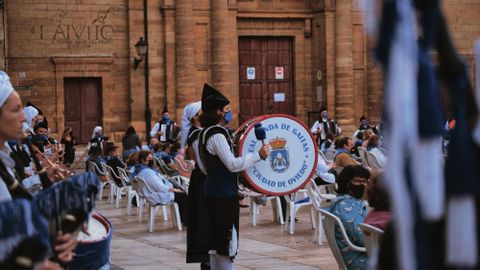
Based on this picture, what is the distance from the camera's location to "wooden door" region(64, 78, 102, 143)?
3306cm

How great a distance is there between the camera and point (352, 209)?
319 inches

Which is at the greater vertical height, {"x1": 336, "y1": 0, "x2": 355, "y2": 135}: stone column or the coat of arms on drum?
{"x1": 336, "y1": 0, "x2": 355, "y2": 135}: stone column

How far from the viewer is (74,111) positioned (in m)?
33.1

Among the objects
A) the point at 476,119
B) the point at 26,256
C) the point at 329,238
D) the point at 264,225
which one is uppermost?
the point at 476,119

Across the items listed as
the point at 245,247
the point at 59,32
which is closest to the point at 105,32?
the point at 59,32

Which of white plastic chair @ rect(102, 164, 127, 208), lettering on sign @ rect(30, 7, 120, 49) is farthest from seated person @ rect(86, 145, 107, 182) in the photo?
lettering on sign @ rect(30, 7, 120, 49)

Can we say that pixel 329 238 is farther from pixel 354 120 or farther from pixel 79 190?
pixel 354 120

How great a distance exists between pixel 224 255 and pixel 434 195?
265 inches

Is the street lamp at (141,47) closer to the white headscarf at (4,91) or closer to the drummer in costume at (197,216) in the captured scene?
the drummer in costume at (197,216)

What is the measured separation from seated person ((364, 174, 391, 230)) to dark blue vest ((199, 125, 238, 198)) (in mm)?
2137

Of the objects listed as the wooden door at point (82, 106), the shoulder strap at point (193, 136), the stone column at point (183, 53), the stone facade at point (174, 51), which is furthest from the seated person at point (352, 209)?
the stone column at point (183, 53)

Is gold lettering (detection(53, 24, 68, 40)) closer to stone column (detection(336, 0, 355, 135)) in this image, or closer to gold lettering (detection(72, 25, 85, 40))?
gold lettering (detection(72, 25, 85, 40))

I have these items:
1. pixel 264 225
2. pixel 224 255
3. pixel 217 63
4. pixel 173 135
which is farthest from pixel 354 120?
pixel 224 255

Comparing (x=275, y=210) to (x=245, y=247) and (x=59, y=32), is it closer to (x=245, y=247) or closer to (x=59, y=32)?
(x=245, y=247)
